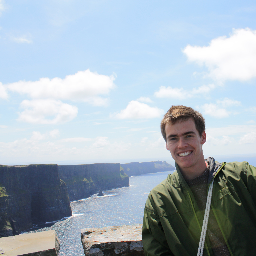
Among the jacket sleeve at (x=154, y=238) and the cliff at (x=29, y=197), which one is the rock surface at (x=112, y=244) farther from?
the cliff at (x=29, y=197)

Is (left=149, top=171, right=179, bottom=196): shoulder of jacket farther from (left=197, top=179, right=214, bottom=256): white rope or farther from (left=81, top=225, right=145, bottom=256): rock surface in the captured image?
(left=81, top=225, right=145, bottom=256): rock surface

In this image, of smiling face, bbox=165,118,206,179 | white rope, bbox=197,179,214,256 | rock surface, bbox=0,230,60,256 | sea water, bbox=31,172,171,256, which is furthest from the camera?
sea water, bbox=31,172,171,256

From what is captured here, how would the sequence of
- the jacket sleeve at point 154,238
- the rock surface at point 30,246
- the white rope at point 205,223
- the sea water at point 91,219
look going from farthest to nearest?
1. the sea water at point 91,219
2. the rock surface at point 30,246
3. the jacket sleeve at point 154,238
4. the white rope at point 205,223

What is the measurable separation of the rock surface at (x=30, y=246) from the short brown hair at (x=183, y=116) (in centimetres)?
384

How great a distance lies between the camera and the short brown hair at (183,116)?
358 centimetres

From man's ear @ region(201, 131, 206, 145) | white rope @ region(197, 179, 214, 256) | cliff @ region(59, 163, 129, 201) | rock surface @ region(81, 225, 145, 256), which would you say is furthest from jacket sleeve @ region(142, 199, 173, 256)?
cliff @ region(59, 163, 129, 201)

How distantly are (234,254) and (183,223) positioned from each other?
0.71 metres

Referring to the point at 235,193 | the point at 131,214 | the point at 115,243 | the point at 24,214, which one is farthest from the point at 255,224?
the point at 131,214

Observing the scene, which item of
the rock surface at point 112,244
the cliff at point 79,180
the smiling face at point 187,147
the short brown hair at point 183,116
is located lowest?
the cliff at point 79,180

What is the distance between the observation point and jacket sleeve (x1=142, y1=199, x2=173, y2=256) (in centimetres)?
306

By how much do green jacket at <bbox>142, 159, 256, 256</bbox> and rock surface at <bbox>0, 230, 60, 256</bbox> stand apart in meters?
2.82

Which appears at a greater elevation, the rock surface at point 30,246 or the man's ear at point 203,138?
the man's ear at point 203,138

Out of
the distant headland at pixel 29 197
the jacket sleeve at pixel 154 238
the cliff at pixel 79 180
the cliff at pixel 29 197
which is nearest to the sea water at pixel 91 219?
the cliff at pixel 29 197

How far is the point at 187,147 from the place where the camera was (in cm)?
350
